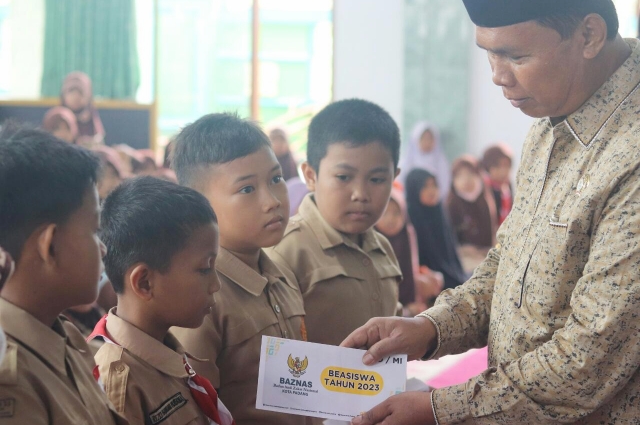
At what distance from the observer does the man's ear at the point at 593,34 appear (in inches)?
64.4

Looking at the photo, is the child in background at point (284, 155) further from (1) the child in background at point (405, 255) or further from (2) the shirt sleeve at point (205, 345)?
(2) the shirt sleeve at point (205, 345)

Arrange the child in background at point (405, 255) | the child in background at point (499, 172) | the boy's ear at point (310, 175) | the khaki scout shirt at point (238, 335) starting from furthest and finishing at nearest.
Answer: the child in background at point (499, 172) → the child in background at point (405, 255) → the boy's ear at point (310, 175) → the khaki scout shirt at point (238, 335)

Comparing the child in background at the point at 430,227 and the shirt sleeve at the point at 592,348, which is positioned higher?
the shirt sleeve at the point at 592,348

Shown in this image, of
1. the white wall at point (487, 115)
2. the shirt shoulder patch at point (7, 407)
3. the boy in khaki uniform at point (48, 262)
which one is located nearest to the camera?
the shirt shoulder patch at point (7, 407)

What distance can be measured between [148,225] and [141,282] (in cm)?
13

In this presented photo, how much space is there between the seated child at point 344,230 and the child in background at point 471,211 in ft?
17.7

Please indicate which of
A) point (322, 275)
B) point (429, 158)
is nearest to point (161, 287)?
point (322, 275)

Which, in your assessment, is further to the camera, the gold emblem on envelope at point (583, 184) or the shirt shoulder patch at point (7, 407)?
the gold emblem on envelope at point (583, 184)

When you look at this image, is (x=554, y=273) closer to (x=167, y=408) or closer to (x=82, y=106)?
(x=167, y=408)

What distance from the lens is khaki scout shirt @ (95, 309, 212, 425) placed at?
1.52m

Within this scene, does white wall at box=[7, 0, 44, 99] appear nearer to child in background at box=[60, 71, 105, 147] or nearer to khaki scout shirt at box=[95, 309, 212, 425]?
child in background at box=[60, 71, 105, 147]

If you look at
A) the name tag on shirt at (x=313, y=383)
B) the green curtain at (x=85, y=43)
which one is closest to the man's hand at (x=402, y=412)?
the name tag on shirt at (x=313, y=383)

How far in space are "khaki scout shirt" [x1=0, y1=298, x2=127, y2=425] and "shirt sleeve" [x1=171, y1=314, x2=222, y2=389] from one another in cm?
41

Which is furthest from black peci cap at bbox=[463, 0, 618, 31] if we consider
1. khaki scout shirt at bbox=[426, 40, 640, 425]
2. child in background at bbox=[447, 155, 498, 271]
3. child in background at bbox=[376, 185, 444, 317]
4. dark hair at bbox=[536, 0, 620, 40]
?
child in background at bbox=[447, 155, 498, 271]
